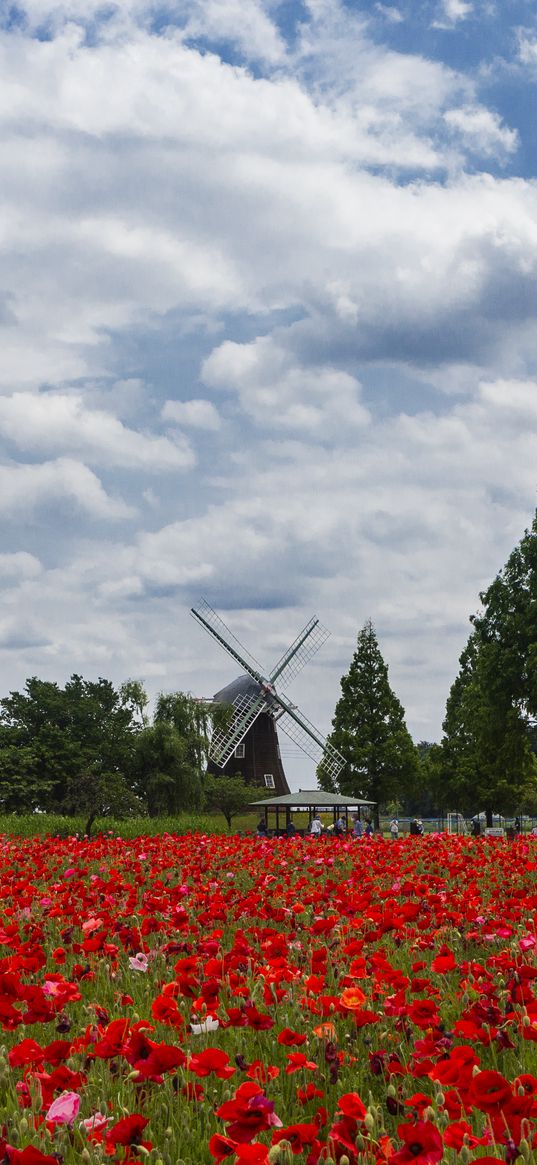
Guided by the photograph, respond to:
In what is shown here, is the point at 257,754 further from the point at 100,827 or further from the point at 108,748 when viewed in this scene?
the point at 100,827

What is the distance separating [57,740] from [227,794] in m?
10.2

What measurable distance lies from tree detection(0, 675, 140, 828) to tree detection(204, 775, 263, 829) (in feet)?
16.0

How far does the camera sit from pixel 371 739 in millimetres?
57906

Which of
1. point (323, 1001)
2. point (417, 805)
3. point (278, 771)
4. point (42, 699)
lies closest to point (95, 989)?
point (323, 1001)

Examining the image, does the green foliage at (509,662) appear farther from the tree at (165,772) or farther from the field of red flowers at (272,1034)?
the field of red flowers at (272,1034)

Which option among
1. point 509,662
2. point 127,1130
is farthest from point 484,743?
point 127,1130

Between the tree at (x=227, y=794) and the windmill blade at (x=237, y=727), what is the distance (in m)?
3.60

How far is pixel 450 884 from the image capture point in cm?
1181

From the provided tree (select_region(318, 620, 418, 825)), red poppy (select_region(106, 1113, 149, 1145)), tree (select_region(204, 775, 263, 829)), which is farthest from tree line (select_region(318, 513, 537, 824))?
red poppy (select_region(106, 1113, 149, 1145))

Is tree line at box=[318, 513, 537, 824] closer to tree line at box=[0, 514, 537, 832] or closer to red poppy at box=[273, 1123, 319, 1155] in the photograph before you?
tree line at box=[0, 514, 537, 832]

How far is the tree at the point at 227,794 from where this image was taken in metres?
59.4

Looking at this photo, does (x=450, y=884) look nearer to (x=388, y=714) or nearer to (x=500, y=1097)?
(x=500, y=1097)

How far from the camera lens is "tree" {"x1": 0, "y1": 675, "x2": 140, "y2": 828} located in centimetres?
5484

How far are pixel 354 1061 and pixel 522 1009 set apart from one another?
0.89 m
